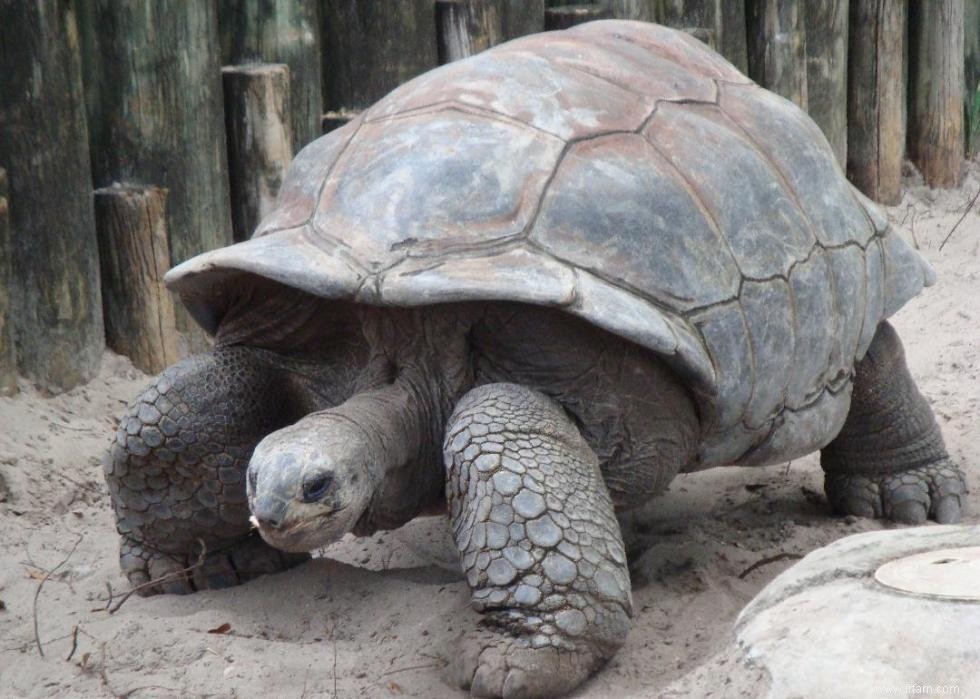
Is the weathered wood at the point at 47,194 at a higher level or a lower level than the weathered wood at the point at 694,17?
lower

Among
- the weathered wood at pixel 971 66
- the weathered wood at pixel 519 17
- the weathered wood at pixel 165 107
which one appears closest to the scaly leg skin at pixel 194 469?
the weathered wood at pixel 165 107

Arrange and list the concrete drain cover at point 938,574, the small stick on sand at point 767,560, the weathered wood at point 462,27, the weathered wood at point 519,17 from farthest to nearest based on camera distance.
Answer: the weathered wood at point 519,17 → the weathered wood at point 462,27 → the small stick on sand at point 767,560 → the concrete drain cover at point 938,574

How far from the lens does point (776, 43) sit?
7.03 meters

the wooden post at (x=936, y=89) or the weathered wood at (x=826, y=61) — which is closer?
the weathered wood at (x=826, y=61)

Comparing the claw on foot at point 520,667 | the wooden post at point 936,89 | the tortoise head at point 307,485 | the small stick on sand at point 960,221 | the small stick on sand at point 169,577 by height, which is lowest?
the small stick on sand at point 169,577

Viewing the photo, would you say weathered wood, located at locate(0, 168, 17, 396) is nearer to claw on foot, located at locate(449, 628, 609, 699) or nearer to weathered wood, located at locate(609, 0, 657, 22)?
claw on foot, located at locate(449, 628, 609, 699)

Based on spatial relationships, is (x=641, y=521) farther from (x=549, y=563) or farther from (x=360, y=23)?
(x=360, y=23)

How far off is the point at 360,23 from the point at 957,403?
8.50 feet

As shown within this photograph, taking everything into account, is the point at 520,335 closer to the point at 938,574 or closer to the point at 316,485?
the point at 316,485

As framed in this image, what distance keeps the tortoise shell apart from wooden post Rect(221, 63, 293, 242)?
4.80ft

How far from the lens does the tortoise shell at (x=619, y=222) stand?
10.6ft

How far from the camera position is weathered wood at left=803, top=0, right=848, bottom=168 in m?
7.21

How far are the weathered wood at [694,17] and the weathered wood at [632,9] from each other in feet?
0.38

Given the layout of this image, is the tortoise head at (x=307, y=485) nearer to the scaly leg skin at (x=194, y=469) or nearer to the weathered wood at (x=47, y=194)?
the scaly leg skin at (x=194, y=469)
